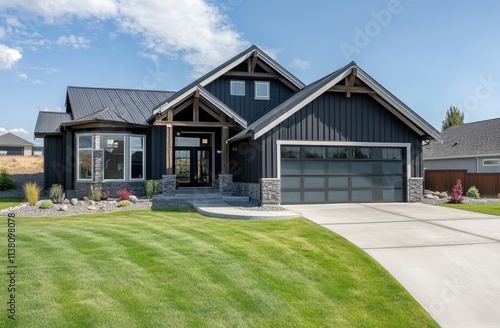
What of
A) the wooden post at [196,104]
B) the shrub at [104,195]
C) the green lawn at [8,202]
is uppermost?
the wooden post at [196,104]

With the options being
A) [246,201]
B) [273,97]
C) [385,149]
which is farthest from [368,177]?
[273,97]

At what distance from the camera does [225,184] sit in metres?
16.0

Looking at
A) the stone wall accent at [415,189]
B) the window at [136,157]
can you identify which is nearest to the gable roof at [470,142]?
the stone wall accent at [415,189]

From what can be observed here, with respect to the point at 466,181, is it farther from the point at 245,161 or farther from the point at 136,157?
the point at 136,157

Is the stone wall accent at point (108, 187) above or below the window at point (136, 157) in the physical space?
below

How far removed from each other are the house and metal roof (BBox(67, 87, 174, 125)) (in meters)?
0.11

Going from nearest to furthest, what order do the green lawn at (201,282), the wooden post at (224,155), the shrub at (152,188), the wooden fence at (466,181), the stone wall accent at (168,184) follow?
the green lawn at (201,282), the stone wall accent at (168,184), the shrub at (152,188), the wooden post at (224,155), the wooden fence at (466,181)

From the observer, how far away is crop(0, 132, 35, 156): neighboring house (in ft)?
195

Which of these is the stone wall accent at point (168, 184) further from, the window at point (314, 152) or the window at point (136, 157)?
the window at point (314, 152)

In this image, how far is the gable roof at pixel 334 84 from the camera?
43.7 feet

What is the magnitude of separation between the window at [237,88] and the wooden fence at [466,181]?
12646mm

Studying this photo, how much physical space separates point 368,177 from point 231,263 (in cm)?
995

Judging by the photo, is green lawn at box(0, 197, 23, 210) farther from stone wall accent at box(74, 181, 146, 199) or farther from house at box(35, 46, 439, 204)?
stone wall accent at box(74, 181, 146, 199)

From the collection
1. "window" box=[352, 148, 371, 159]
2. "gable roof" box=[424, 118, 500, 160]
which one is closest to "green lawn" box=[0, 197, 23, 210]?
"window" box=[352, 148, 371, 159]
